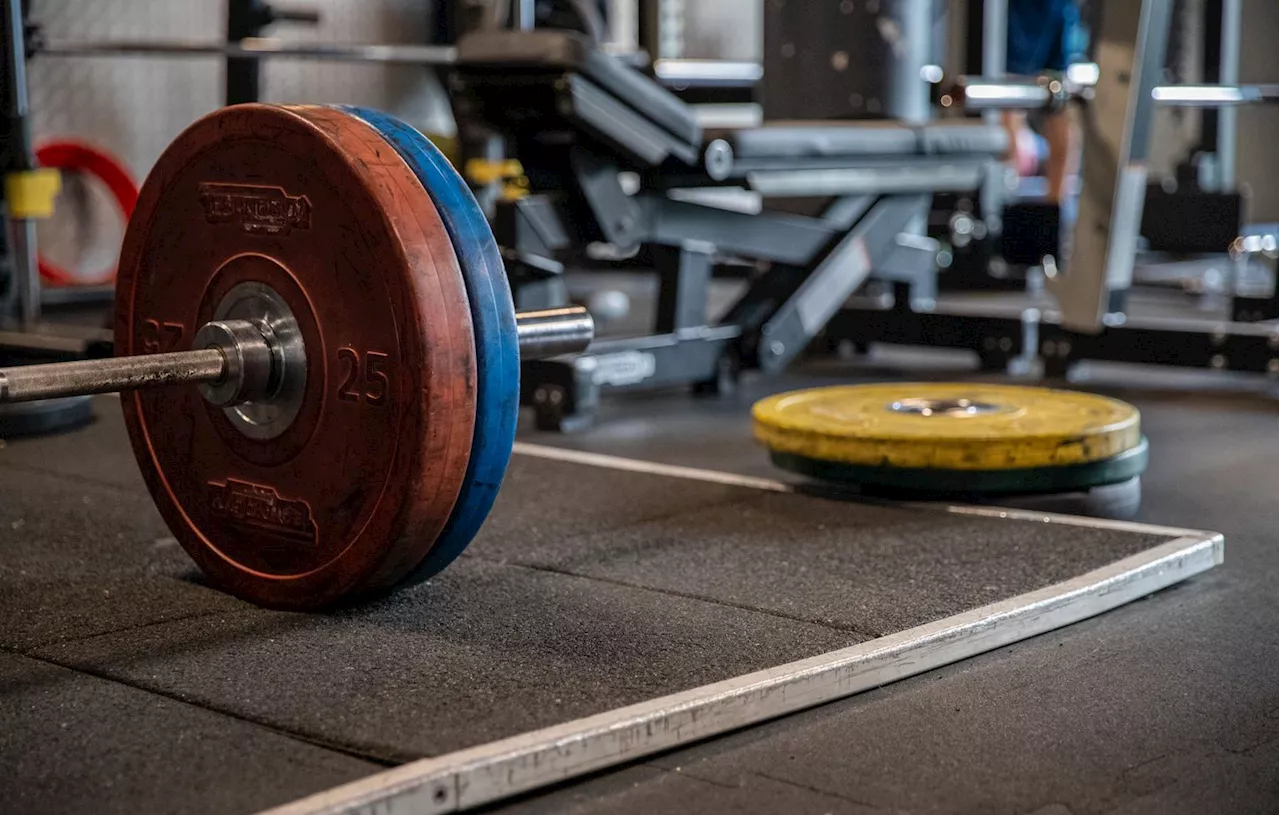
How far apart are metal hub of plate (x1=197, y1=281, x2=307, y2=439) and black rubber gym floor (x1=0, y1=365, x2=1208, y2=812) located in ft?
0.67

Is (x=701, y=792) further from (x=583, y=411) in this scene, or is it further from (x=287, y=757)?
(x=583, y=411)

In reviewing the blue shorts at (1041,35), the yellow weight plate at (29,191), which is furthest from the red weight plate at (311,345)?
the blue shorts at (1041,35)

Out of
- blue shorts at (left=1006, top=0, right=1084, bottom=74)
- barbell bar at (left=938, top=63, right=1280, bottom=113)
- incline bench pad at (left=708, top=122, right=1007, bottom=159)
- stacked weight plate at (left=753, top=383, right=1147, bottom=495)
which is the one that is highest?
blue shorts at (left=1006, top=0, right=1084, bottom=74)

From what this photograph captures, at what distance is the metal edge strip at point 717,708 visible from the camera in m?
1.11

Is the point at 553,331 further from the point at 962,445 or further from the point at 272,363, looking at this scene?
the point at 962,445

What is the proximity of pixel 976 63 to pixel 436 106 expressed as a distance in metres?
2.42

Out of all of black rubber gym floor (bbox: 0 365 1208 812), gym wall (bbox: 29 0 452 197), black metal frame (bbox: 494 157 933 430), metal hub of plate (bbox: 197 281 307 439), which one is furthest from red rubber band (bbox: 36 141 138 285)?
metal hub of plate (bbox: 197 281 307 439)

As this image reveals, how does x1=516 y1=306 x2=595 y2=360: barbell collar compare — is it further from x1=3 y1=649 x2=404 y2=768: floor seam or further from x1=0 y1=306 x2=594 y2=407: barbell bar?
x1=3 y1=649 x2=404 y2=768: floor seam

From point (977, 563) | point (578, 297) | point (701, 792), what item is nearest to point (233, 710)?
point (701, 792)

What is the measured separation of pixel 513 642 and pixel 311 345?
36 centimetres

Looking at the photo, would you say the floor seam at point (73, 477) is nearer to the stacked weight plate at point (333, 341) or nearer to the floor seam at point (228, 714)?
the stacked weight plate at point (333, 341)

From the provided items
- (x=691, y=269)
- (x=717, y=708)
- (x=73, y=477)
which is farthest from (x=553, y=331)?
(x=691, y=269)

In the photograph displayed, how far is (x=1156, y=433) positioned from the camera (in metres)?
2.82

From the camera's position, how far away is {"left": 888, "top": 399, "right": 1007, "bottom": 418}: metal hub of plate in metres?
2.24
